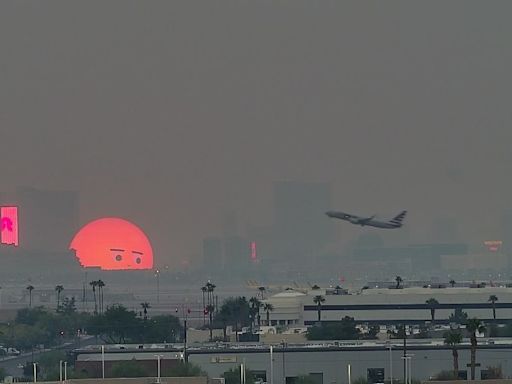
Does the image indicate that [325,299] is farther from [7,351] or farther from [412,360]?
[412,360]

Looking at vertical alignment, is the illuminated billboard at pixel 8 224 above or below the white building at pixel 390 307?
above

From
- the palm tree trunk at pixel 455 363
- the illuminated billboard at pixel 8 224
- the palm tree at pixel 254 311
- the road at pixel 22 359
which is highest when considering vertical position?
the illuminated billboard at pixel 8 224

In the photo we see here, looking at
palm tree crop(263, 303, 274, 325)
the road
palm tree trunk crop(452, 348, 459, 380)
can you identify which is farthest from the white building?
palm tree trunk crop(452, 348, 459, 380)

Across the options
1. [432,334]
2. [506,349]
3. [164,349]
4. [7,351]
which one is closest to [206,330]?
[7,351]

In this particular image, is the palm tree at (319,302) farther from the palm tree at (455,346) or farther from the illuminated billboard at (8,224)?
the illuminated billboard at (8,224)

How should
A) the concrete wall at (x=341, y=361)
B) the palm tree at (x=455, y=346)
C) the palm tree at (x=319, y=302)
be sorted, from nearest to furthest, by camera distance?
the palm tree at (x=455, y=346), the concrete wall at (x=341, y=361), the palm tree at (x=319, y=302)

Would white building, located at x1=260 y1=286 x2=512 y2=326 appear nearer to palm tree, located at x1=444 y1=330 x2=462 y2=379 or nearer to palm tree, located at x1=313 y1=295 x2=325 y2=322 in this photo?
palm tree, located at x1=313 y1=295 x2=325 y2=322

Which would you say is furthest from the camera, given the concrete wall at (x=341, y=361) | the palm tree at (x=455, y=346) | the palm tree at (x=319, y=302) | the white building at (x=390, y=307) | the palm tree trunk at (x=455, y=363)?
the palm tree at (x=319, y=302)

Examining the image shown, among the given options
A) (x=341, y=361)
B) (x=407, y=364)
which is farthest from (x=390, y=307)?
(x=407, y=364)

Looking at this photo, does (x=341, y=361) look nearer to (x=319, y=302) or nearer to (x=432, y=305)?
(x=319, y=302)

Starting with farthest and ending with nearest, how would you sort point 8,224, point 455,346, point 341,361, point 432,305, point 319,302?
point 8,224 < point 432,305 < point 319,302 < point 341,361 < point 455,346

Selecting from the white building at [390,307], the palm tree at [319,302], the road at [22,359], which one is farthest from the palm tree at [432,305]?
the road at [22,359]
